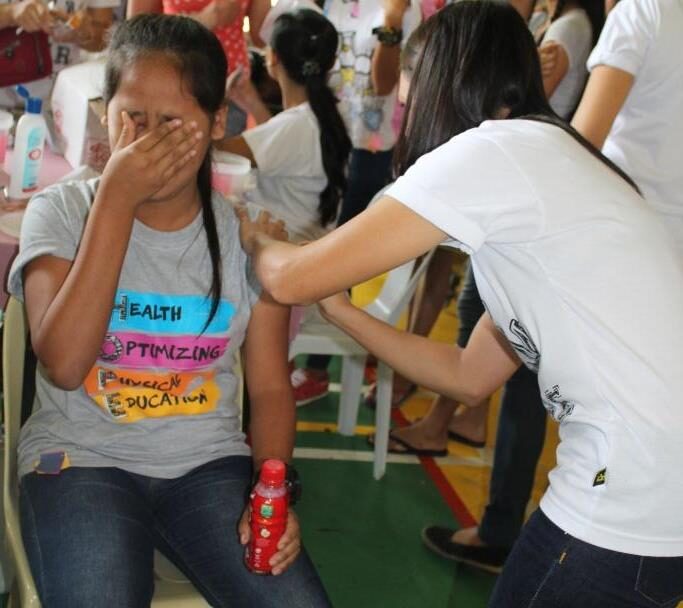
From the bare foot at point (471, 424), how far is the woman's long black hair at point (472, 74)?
6.34 ft

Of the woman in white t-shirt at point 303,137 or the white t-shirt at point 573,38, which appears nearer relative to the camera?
the white t-shirt at point 573,38

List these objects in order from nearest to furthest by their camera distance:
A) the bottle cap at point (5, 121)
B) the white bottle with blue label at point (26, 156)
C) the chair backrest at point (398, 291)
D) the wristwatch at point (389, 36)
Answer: the white bottle with blue label at point (26, 156) → the bottle cap at point (5, 121) → the chair backrest at point (398, 291) → the wristwatch at point (389, 36)

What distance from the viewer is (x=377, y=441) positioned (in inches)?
109

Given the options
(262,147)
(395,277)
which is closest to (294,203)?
(262,147)

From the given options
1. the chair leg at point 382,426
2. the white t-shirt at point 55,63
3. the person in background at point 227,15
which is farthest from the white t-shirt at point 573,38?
the white t-shirt at point 55,63

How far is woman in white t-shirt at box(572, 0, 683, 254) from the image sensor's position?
68.4 inches

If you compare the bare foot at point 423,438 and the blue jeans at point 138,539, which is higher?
the blue jeans at point 138,539

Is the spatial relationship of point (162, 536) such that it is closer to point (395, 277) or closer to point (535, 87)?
point (535, 87)

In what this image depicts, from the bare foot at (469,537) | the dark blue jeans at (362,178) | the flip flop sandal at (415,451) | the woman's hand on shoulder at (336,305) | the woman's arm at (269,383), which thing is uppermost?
the woman's hand on shoulder at (336,305)

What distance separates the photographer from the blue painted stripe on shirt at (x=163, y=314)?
146 cm

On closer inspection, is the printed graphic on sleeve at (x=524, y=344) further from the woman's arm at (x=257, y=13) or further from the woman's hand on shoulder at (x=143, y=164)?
the woman's arm at (x=257, y=13)

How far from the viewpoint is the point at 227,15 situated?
99.8 inches

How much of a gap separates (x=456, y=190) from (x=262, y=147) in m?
1.77

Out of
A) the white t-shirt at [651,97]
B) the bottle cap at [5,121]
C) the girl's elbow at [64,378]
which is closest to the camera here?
the girl's elbow at [64,378]
